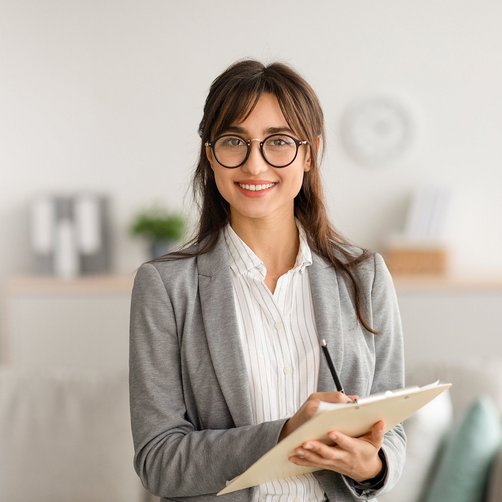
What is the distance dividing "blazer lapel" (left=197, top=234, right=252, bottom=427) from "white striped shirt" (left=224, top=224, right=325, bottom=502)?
0.10 ft

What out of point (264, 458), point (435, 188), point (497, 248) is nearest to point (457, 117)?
point (435, 188)

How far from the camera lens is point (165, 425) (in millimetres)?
1564

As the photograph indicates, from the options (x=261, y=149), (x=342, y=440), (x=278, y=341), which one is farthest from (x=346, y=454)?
(x=261, y=149)

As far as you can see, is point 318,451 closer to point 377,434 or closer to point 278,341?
point 377,434

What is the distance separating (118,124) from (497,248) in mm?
2105

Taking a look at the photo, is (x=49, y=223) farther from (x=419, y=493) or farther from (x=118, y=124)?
(x=419, y=493)

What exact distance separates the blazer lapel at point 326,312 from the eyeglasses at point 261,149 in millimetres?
209

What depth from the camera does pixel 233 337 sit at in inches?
62.2

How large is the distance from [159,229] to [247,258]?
10.2 feet

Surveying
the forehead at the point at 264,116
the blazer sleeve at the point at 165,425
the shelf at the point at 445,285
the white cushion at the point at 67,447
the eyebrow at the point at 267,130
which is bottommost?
the white cushion at the point at 67,447

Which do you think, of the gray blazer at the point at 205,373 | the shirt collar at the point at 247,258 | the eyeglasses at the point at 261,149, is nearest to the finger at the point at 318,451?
the gray blazer at the point at 205,373

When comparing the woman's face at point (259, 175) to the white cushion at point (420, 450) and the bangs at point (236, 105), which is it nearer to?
the bangs at point (236, 105)

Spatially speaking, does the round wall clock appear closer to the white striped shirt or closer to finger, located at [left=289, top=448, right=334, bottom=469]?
the white striped shirt

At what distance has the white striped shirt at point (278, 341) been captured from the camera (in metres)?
1.58
